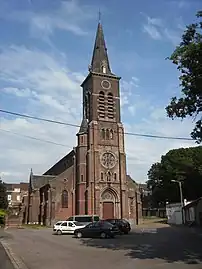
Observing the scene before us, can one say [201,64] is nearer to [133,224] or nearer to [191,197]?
[133,224]

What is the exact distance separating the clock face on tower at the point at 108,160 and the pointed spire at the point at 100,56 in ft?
55.2

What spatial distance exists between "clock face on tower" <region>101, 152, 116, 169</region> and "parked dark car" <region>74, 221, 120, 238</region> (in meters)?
28.8

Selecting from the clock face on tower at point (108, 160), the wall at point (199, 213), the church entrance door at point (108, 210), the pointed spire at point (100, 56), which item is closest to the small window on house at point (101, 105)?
the pointed spire at point (100, 56)

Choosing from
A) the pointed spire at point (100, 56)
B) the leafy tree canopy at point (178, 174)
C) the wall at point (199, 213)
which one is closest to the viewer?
the wall at point (199, 213)

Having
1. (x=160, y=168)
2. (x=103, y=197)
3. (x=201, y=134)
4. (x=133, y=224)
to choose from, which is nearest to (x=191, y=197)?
(x=160, y=168)

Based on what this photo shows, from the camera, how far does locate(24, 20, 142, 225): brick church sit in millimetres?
58469

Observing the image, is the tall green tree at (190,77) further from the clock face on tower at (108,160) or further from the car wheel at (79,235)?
the clock face on tower at (108,160)

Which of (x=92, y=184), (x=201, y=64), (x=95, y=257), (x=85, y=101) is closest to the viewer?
A: (x=201, y=64)

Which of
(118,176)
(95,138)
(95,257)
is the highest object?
(95,138)

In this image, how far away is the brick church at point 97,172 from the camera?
58469 millimetres

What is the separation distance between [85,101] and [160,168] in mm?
23037

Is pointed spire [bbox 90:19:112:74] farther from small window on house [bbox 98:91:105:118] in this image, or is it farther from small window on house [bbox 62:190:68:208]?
small window on house [bbox 62:190:68:208]

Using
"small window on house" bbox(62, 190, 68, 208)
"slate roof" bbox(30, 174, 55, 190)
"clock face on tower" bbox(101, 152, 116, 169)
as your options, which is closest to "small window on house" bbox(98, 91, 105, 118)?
"clock face on tower" bbox(101, 152, 116, 169)

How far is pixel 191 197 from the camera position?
73.1m
